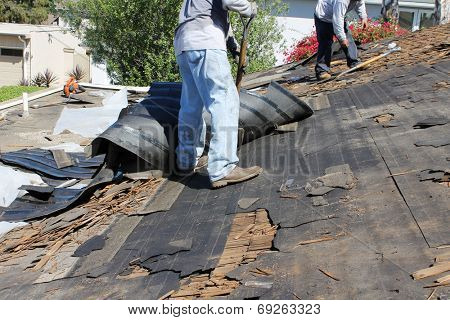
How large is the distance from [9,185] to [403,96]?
12.8 feet

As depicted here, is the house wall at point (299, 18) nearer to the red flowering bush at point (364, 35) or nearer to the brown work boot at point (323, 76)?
the red flowering bush at point (364, 35)

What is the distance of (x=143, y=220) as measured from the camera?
4121 mm

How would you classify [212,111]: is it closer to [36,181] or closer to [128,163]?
[128,163]

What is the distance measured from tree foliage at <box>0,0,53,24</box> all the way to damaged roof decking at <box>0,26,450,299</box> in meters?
43.1

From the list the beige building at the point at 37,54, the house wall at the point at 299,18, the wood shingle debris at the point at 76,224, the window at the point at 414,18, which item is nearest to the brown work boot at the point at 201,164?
the wood shingle debris at the point at 76,224

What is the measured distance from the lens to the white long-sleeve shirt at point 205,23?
4.56m

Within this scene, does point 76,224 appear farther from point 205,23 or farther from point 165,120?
point 205,23

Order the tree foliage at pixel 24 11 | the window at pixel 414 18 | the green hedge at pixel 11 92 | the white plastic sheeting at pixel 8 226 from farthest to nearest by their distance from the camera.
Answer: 1. the tree foliage at pixel 24 11
2. the green hedge at pixel 11 92
3. the window at pixel 414 18
4. the white plastic sheeting at pixel 8 226

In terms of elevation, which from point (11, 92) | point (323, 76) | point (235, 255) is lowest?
point (11, 92)

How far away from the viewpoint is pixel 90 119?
9367 millimetres

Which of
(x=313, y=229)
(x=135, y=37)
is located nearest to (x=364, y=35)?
(x=135, y=37)

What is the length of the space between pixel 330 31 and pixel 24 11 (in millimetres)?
40331

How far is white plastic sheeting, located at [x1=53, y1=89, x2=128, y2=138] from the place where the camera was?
9.02 m

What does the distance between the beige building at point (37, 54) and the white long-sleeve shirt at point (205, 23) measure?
27.4 m
